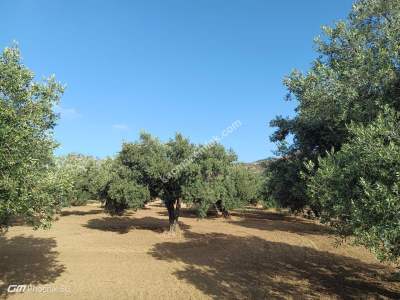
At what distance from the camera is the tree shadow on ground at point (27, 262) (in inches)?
817

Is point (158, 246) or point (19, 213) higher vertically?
point (19, 213)

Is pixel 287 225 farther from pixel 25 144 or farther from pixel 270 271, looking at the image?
pixel 25 144

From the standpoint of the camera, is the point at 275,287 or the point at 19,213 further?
the point at 275,287

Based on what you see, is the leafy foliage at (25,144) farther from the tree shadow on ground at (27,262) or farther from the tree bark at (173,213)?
the tree bark at (173,213)

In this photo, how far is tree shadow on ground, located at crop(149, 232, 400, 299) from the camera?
18719 millimetres

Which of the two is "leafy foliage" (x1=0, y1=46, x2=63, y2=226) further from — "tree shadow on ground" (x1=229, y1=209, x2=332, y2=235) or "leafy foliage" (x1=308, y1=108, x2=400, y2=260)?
"tree shadow on ground" (x1=229, y1=209, x2=332, y2=235)

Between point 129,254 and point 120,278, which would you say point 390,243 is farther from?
point 129,254

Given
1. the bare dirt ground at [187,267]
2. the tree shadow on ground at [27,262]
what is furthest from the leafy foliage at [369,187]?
the tree shadow on ground at [27,262]

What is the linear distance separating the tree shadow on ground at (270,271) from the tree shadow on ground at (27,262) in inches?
294

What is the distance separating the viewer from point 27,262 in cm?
2498

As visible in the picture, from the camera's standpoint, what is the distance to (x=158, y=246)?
32562 millimetres

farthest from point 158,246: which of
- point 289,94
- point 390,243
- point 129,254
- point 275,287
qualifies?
point 390,243

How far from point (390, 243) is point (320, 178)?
128 inches
